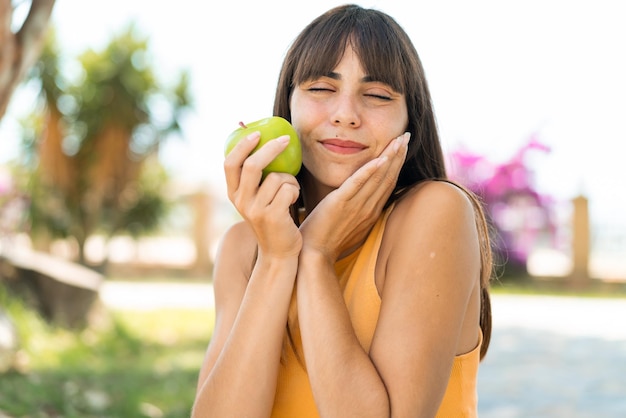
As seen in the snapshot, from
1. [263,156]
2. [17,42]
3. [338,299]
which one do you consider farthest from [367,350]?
[17,42]

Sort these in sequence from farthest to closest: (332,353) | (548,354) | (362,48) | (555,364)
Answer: (548,354) < (555,364) < (362,48) < (332,353)

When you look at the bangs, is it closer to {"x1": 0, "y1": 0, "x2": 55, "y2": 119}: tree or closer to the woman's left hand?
the woman's left hand

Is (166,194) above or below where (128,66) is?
below

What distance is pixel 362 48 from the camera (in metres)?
1.98

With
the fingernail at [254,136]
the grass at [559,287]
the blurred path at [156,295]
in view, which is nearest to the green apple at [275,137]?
the fingernail at [254,136]

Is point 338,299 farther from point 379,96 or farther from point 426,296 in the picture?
point 379,96

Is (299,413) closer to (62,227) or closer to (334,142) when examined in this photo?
(334,142)

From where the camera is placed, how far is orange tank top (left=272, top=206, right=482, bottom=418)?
1933 mm

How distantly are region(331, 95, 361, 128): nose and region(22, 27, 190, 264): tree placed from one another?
31.9 ft

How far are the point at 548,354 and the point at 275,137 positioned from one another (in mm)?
6381

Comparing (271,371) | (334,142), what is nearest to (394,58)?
(334,142)

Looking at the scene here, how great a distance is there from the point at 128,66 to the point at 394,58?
10.2 m

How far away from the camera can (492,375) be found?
6660 millimetres

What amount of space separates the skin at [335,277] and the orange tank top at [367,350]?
0.10 feet
